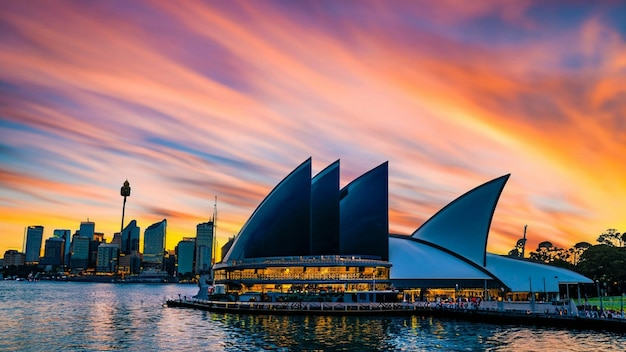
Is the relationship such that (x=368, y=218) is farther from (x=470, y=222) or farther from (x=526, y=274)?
(x=526, y=274)

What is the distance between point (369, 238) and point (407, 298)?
1248 centimetres

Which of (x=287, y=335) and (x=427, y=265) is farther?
(x=427, y=265)

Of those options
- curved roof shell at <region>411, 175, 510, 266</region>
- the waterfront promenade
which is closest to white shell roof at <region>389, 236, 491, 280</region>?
curved roof shell at <region>411, 175, 510, 266</region>

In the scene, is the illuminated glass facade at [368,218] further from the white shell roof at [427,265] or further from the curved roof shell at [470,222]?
the curved roof shell at [470,222]

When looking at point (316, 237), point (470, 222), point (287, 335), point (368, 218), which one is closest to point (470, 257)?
point (470, 222)

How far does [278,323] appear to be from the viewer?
6041 centimetres

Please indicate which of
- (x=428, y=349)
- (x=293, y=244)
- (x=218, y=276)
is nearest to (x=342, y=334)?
(x=428, y=349)

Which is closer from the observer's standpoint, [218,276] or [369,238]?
[369,238]

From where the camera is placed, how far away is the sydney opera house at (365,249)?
274ft

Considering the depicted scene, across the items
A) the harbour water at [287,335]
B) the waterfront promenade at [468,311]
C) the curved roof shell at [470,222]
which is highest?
the curved roof shell at [470,222]

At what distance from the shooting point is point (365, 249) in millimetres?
90938

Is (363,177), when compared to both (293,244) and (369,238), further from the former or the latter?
(293,244)

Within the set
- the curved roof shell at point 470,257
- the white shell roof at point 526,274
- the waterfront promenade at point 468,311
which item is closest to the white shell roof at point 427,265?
the curved roof shell at point 470,257

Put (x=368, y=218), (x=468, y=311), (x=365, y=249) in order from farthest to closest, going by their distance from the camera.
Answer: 1. (x=368, y=218)
2. (x=365, y=249)
3. (x=468, y=311)
